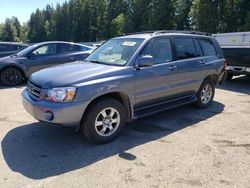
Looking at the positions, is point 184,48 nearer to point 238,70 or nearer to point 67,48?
point 238,70

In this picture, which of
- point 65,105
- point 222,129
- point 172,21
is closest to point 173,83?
point 222,129

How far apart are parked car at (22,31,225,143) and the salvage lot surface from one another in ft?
1.30

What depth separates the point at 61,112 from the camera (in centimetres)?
440

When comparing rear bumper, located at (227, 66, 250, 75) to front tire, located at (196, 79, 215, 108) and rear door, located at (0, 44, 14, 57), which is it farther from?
rear door, located at (0, 44, 14, 57)

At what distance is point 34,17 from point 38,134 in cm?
10311

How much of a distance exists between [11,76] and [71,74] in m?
6.36

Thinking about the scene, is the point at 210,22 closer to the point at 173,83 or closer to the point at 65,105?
the point at 173,83

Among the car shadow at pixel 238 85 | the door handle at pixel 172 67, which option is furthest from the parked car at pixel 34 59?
the door handle at pixel 172 67

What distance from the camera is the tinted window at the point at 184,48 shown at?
611 centimetres

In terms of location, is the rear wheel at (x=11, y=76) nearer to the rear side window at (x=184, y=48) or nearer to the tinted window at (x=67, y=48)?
the tinted window at (x=67, y=48)

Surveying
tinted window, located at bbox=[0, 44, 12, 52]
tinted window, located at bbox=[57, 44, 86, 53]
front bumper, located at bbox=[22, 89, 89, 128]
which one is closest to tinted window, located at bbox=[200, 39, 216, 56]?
front bumper, located at bbox=[22, 89, 89, 128]

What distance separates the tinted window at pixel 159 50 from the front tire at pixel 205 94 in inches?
53.8

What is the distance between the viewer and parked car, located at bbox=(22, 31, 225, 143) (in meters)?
4.51

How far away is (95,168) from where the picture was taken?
412 cm
